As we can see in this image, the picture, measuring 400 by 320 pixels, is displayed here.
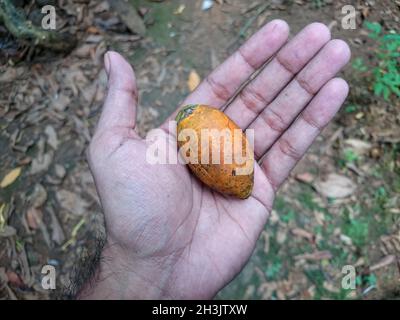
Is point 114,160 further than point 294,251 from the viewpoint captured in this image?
No

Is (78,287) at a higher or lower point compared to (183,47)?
lower

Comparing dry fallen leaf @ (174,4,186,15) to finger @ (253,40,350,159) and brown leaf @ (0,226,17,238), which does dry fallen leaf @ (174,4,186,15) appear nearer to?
finger @ (253,40,350,159)

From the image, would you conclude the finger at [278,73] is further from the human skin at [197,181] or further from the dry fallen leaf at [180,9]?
the dry fallen leaf at [180,9]

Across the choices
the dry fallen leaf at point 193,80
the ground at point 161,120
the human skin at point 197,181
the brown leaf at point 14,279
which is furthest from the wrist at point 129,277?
the dry fallen leaf at point 193,80

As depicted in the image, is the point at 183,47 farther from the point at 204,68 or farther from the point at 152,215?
the point at 152,215
